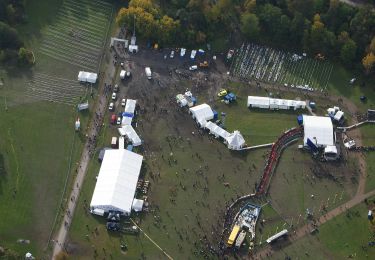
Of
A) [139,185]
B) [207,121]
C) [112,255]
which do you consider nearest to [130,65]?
[207,121]

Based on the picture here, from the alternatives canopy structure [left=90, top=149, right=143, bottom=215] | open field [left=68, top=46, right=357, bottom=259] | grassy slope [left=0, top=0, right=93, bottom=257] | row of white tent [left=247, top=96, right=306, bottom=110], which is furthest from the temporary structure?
grassy slope [left=0, top=0, right=93, bottom=257]

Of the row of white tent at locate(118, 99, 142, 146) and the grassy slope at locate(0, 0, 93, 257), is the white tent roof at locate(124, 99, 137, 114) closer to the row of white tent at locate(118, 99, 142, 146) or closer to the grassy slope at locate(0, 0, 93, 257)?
the row of white tent at locate(118, 99, 142, 146)

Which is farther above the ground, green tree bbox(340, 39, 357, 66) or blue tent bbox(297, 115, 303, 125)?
green tree bbox(340, 39, 357, 66)

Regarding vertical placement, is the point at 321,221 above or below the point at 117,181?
above

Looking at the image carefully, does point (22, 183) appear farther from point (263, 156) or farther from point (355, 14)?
point (355, 14)

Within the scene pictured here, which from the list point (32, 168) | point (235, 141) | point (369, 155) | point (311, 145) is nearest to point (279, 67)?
point (311, 145)

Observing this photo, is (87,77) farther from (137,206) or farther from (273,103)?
(273,103)
